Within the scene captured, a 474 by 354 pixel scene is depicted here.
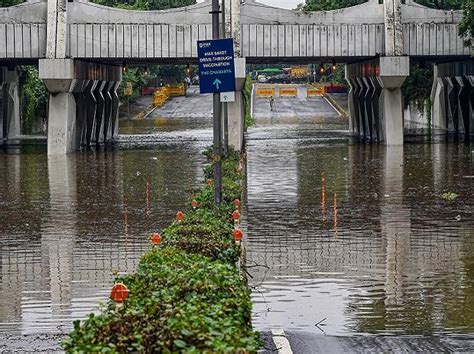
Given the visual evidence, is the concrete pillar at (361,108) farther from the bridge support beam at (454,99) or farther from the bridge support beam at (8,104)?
the bridge support beam at (8,104)

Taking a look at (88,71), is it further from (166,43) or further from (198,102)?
(198,102)

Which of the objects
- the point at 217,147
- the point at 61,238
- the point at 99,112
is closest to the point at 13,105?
the point at 99,112

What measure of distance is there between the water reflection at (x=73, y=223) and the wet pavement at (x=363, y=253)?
7.69 ft

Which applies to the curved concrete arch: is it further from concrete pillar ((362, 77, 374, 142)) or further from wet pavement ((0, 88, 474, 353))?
concrete pillar ((362, 77, 374, 142))

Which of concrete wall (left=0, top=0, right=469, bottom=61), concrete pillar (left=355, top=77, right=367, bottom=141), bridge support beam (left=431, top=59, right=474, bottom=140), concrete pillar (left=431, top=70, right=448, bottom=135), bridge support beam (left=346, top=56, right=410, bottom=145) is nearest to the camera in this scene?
concrete wall (left=0, top=0, right=469, bottom=61)

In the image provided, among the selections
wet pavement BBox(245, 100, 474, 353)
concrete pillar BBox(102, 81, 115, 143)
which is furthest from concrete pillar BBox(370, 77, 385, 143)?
wet pavement BBox(245, 100, 474, 353)

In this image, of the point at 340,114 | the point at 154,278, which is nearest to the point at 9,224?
the point at 154,278

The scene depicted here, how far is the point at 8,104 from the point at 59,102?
15.1 m

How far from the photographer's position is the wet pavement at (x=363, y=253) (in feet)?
48.7

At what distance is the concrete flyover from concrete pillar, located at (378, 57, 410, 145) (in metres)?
0.06

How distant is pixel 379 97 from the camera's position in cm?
6172

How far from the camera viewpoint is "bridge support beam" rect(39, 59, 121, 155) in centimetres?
5403

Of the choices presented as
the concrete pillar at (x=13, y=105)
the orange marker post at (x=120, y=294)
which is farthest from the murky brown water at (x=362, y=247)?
the concrete pillar at (x=13, y=105)

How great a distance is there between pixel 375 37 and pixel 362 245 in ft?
114
